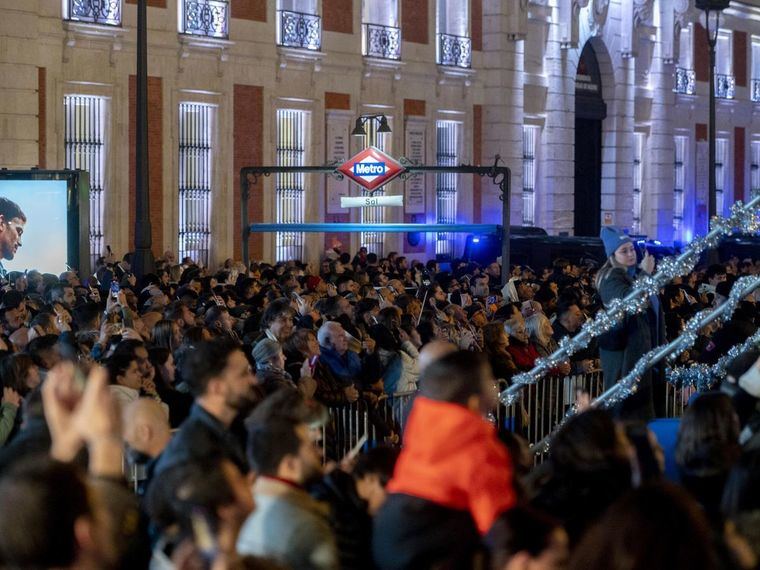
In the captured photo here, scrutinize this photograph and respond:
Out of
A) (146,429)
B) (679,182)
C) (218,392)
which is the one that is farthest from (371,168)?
(679,182)

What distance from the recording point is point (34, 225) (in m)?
19.4

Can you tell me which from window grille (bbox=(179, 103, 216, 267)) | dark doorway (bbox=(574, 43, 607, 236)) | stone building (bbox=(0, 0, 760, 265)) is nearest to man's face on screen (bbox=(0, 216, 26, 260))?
stone building (bbox=(0, 0, 760, 265))

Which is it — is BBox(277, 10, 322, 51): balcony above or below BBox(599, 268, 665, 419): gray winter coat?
above

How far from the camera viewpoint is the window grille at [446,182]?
32.3 metres

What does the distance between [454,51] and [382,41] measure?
2445mm

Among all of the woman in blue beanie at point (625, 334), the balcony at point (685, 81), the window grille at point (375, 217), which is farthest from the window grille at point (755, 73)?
the woman in blue beanie at point (625, 334)

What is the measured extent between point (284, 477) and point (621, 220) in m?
34.4

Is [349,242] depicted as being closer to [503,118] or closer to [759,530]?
[503,118]

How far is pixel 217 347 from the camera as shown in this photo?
700 centimetres

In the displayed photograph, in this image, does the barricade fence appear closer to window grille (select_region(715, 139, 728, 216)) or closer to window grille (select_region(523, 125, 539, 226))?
window grille (select_region(523, 125, 539, 226))

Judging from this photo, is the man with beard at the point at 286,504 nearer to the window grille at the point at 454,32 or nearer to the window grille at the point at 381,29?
the window grille at the point at 381,29

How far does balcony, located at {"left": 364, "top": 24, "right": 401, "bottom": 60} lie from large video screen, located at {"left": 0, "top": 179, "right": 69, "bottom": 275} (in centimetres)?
1220

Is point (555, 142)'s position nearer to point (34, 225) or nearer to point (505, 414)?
point (34, 225)

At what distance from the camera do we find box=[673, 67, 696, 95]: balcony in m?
41.7
